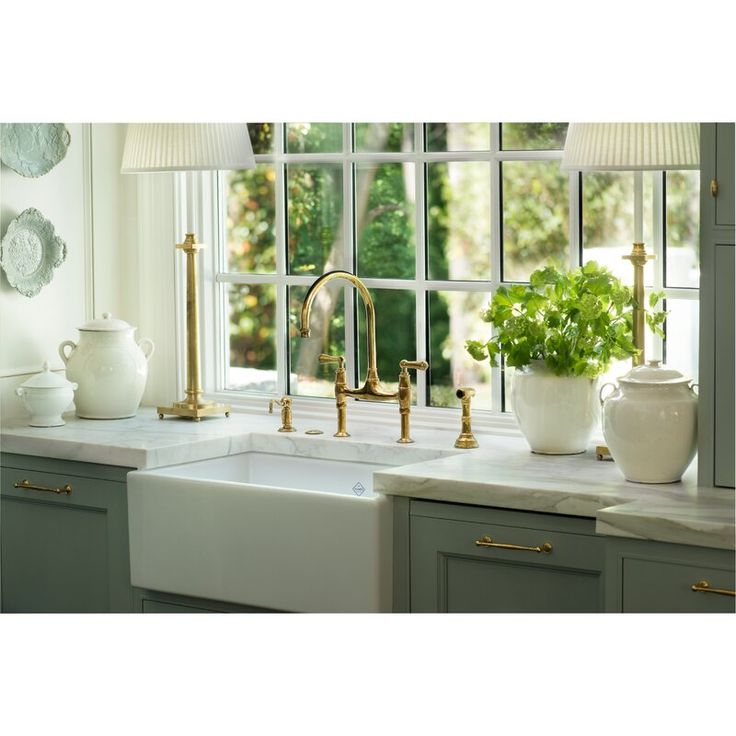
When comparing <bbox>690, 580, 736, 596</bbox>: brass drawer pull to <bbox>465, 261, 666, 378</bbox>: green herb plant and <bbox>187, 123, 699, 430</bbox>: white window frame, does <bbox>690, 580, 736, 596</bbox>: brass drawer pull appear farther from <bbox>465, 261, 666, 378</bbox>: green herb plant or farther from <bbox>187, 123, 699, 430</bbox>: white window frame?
<bbox>187, 123, 699, 430</bbox>: white window frame

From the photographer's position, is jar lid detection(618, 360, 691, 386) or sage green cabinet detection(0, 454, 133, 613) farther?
sage green cabinet detection(0, 454, 133, 613)

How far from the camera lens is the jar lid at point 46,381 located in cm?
339

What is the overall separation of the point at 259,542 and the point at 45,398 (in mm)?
879

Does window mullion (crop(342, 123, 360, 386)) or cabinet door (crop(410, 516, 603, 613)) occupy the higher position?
window mullion (crop(342, 123, 360, 386))

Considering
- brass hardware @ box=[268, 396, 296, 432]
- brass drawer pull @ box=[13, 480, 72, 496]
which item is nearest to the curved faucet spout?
brass hardware @ box=[268, 396, 296, 432]

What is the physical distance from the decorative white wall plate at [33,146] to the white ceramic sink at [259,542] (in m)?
1.02

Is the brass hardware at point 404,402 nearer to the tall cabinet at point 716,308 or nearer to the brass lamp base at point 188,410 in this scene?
the brass lamp base at point 188,410

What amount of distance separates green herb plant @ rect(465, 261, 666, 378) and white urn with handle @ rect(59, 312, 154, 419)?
1127mm

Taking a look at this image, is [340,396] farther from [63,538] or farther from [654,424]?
[654,424]

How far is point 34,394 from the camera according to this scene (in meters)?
3.38

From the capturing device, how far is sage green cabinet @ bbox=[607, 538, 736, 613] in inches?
89.1

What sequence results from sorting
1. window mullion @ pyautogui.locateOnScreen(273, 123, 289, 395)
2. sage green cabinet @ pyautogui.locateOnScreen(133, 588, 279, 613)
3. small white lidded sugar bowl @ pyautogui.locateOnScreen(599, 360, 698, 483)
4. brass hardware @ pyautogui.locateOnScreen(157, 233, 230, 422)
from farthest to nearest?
window mullion @ pyautogui.locateOnScreen(273, 123, 289, 395), brass hardware @ pyautogui.locateOnScreen(157, 233, 230, 422), sage green cabinet @ pyautogui.locateOnScreen(133, 588, 279, 613), small white lidded sugar bowl @ pyautogui.locateOnScreen(599, 360, 698, 483)

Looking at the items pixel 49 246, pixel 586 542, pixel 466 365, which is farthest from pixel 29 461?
pixel 586 542

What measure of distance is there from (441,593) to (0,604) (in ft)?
4.49
